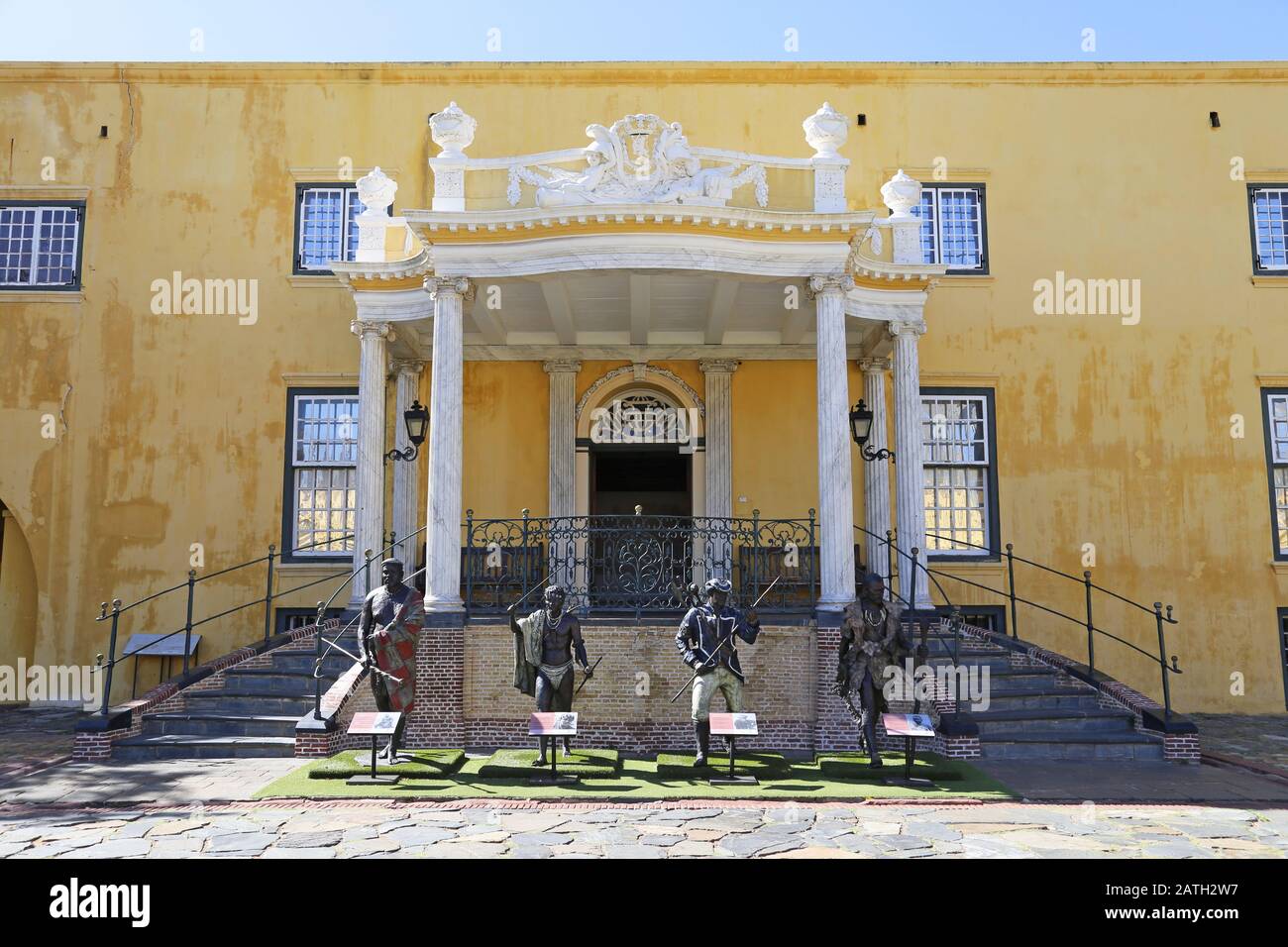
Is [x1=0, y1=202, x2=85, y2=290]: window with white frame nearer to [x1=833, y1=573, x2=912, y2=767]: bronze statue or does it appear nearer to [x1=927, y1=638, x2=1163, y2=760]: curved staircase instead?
[x1=833, y1=573, x2=912, y2=767]: bronze statue

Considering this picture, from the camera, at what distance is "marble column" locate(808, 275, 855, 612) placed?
11.3 metres

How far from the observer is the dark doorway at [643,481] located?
15.8 meters

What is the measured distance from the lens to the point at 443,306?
38.9 ft

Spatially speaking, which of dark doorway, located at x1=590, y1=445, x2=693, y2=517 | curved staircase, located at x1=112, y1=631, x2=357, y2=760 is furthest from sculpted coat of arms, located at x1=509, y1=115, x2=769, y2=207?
curved staircase, located at x1=112, y1=631, x2=357, y2=760

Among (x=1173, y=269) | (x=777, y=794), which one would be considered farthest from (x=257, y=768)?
(x=1173, y=269)

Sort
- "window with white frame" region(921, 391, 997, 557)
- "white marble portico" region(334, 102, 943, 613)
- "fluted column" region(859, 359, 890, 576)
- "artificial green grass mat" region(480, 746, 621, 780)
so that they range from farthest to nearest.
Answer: "window with white frame" region(921, 391, 997, 557), "fluted column" region(859, 359, 890, 576), "white marble portico" region(334, 102, 943, 613), "artificial green grass mat" region(480, 746, 621, 780)

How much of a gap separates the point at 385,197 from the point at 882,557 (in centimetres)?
851

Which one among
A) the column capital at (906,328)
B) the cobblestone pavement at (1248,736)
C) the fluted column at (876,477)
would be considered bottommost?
the cobblestone pavement at (1248,736)

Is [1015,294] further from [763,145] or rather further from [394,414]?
[394,414]

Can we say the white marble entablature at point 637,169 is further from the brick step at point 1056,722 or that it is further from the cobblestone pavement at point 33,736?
the cobblestone pavement at point 33,736

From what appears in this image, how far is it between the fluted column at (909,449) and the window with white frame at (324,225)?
28.7ft

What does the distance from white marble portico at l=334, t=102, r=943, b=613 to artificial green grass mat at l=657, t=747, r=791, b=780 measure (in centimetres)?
192

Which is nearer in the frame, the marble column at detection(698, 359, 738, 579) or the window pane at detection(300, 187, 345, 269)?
the marble column at detection(698, 359, 738, 579)

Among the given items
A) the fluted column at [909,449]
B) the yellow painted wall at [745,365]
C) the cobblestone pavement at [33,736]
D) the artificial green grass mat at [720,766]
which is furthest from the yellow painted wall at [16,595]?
the fluted column at [909,449]
